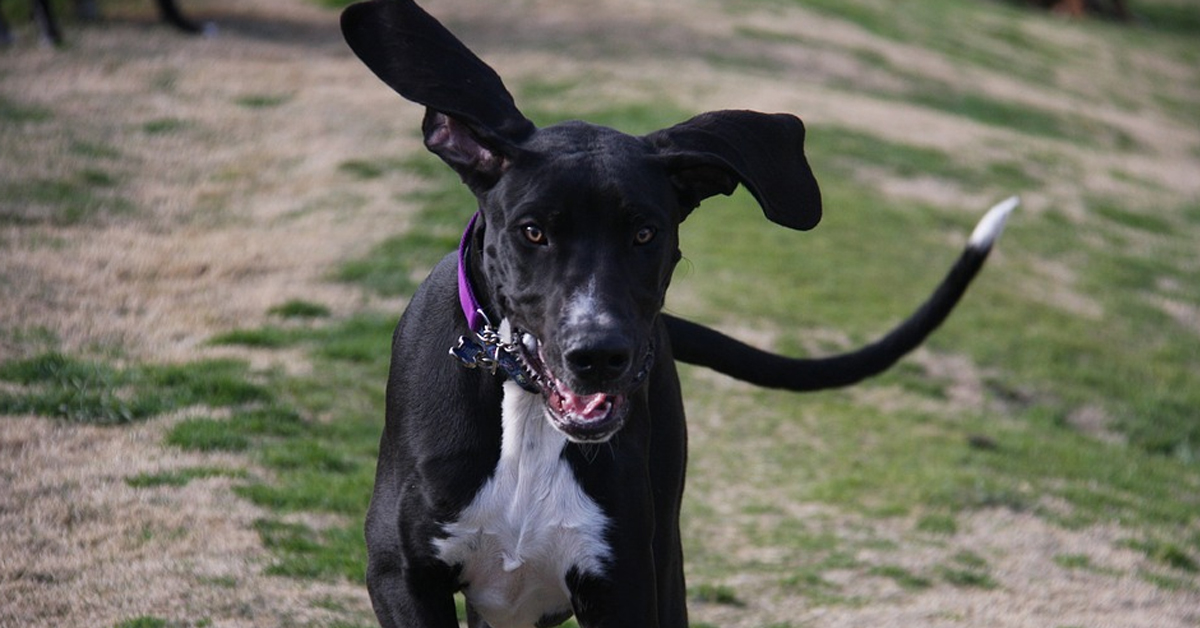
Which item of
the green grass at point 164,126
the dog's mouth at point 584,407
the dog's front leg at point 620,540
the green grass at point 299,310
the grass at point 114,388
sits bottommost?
the green grass at point 164,126

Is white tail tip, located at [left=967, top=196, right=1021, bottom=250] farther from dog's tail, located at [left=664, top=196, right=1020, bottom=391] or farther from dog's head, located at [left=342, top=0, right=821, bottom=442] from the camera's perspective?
dog's head, located at [left=342, top=0, right=821, bottom=442]

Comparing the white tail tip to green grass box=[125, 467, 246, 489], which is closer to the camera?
the white tail tip

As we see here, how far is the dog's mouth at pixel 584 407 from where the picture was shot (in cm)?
321

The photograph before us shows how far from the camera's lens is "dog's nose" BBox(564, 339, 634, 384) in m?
3.08

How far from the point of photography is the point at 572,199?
127 inches

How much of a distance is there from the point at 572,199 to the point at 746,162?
493 millimetres

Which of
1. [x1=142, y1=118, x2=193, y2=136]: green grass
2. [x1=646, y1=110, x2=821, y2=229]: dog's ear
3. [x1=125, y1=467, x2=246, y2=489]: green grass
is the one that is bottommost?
[x1=142, y1=118, x2=193, y2=136]: green grass

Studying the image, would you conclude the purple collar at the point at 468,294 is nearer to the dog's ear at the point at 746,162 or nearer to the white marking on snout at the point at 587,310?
the white marking on snout at the point at 587,310

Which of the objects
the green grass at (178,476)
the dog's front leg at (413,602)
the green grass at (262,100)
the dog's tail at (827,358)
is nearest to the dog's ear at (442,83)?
the dog's front leg at (413,602)

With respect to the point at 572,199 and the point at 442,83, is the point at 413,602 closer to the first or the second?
the point at 572,199

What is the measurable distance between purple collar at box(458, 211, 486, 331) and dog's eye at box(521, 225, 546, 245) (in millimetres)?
249

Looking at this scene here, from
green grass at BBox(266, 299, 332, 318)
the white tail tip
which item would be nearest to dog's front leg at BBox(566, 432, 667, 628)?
the white tail tip

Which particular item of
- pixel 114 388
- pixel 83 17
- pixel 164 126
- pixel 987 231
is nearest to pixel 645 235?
pixel 987 231

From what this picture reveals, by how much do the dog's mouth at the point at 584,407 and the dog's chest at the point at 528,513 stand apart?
0.14 metres
